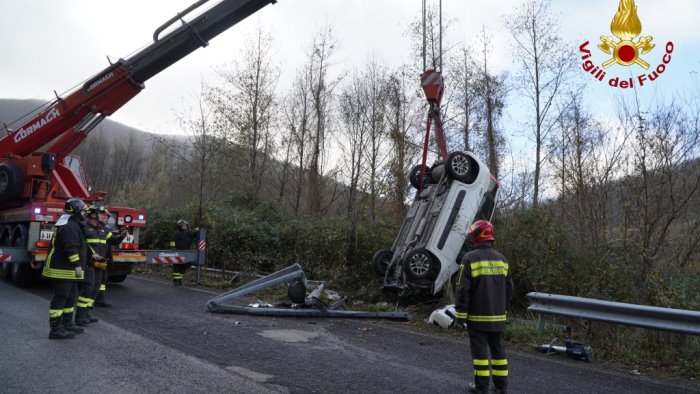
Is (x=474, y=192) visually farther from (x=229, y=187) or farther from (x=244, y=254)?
(x=229, y=187)

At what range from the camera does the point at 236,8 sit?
33.6 feet

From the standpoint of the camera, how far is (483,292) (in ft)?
15.0

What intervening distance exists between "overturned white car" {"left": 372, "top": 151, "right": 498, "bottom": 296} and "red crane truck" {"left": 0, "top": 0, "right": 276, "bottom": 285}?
200 inches

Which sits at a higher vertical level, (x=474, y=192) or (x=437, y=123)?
(x=437, y=123)

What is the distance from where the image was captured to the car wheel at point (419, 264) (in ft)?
27.2

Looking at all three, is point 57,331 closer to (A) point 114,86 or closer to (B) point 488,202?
(A) point 114,86

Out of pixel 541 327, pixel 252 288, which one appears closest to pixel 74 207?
pixel 252 288

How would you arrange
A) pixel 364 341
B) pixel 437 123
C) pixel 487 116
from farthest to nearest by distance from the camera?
1. pixel 487 116
2. pixel 437 123
3. pixel 364 341

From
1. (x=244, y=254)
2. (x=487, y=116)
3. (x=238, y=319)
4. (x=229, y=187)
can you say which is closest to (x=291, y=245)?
(x=244, y=254)

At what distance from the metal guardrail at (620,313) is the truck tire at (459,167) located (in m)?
2.56

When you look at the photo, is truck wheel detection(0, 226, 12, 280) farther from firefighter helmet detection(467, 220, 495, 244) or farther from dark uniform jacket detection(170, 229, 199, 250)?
firefighter helmet detection(467, 220, 495, 244)

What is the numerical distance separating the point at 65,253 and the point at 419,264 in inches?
205

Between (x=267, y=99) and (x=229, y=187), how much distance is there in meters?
4.41

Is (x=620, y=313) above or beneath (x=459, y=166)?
beneath
